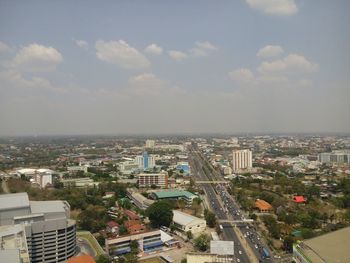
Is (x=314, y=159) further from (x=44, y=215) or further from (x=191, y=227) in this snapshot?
(x=44, y=215)

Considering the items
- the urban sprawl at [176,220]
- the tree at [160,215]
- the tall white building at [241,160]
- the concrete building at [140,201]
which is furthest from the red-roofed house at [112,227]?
the tall white building at [241,160]

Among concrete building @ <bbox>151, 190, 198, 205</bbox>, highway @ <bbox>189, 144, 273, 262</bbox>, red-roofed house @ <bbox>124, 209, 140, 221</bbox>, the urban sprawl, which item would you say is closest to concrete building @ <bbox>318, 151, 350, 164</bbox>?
the urban sprawl

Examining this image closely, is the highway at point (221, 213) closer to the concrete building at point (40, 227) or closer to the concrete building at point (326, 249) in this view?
the concrete building at point (326, 249)

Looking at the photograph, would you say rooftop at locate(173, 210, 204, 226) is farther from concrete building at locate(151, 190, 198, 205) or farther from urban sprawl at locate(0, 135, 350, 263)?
concrete building at locate(151, 190, 198, 205)

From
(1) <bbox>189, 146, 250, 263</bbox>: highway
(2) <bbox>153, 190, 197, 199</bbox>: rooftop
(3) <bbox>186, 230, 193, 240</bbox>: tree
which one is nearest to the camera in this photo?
(1) <bbox>189, 146, 250, 263</bbox>: highway

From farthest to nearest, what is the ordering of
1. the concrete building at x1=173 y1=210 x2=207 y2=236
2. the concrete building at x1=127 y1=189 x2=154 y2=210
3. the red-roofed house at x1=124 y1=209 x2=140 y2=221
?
1. the concrete building at x1=127 y1=189 x2=154 y2=210
2. the red-roofed house at x1=124 y1=209 x2=140 y2=221
3. the concrete building at x1=173 y1=210 x2=207 y2=236

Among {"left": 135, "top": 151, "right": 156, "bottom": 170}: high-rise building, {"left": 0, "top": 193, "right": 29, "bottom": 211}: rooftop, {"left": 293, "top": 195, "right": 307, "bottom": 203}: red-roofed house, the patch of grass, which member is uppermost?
{"left": 0, "top": 193, "right": 29, "bottom": 211}: rooftop
